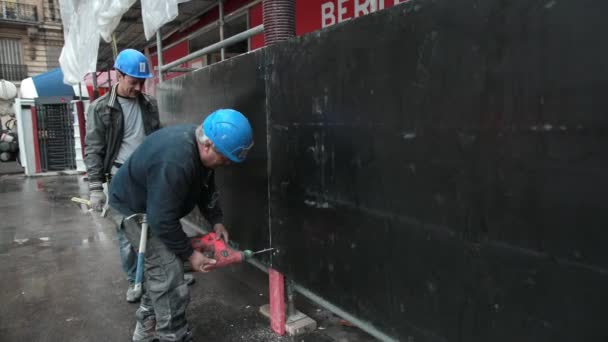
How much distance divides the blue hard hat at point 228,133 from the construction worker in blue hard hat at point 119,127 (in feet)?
4.84

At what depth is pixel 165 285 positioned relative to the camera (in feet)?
8.41

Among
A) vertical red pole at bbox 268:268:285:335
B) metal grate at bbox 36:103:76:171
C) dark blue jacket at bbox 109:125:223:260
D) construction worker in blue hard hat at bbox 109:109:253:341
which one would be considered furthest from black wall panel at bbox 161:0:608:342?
metal grate at bbox 36:103:76:171

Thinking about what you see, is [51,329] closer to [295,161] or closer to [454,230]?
[295,161]

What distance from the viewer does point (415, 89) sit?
1715 mm

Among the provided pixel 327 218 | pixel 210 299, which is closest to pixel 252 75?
pixel 327 218

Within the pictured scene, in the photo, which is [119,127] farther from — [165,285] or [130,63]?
[165,285]

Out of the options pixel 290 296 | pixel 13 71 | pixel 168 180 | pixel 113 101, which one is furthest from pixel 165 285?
pixel 13 71

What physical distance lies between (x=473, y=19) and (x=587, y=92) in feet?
1.49

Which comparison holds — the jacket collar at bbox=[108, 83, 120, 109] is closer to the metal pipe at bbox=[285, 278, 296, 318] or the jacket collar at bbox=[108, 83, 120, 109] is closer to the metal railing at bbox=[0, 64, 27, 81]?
the metal pipe at bbox=[285, 278, 296, 318]

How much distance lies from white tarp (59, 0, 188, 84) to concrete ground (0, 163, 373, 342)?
89.8 inches

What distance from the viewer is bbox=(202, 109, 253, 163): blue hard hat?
7.47 ft

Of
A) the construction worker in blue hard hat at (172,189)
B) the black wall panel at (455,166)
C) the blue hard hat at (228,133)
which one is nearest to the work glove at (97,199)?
the construction worker in blue hard hat at (172,189)

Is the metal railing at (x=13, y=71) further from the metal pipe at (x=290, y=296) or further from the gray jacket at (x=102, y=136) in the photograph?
the metal pipe at (x=290, y=296)

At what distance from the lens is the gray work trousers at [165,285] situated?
2.55m
